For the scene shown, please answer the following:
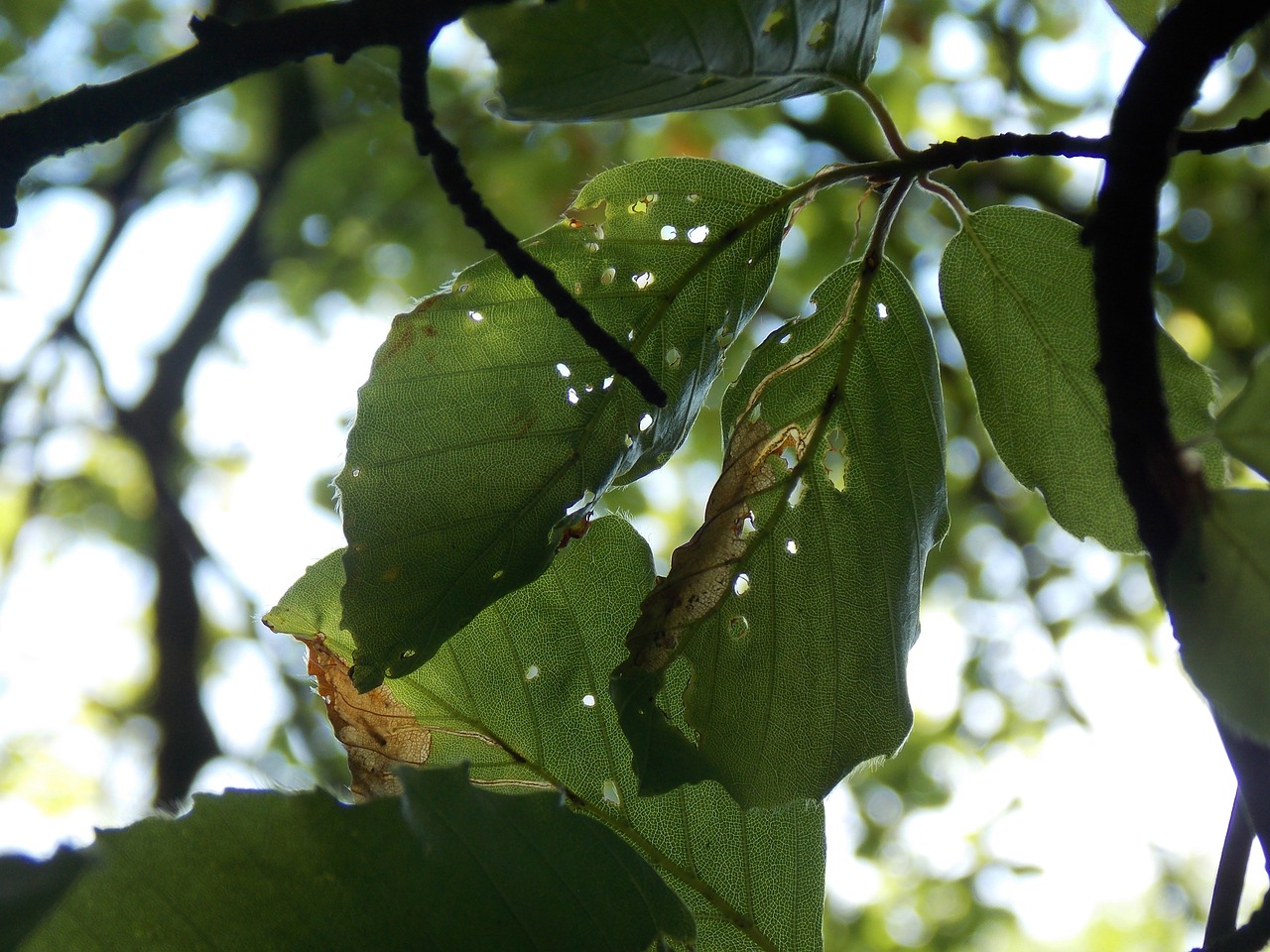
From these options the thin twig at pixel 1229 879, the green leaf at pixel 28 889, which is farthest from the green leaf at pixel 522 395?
the thin twig at pixel 1229 879

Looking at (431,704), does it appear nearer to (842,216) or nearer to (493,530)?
(493,530)

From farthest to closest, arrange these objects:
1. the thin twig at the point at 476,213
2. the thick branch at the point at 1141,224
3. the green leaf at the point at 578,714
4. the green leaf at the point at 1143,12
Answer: the green leaf at the point at 578,714 < the green leaf at the point at 1143,12 < the thin twig at the point at 476,213 < the thick branch at the point at 1141,224

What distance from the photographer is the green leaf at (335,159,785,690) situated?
612 millimetres

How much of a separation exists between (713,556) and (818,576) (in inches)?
2.7

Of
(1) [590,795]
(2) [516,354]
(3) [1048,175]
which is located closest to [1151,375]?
(2) [516,354]

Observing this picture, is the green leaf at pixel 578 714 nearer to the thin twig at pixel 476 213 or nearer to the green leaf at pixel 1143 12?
the thin twig at pixel 476 213

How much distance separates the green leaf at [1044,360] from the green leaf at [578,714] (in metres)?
0.27

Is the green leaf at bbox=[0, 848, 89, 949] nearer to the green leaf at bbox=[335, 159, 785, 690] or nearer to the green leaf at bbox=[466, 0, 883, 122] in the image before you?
the green leaf at bbox=[335, 159, 785, 690]

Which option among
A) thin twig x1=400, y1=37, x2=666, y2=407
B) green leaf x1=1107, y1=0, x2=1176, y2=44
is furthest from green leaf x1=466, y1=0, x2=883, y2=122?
green leaf x1=1107, y1=0, x2=1176, y2=44

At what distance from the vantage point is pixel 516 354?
24.9 inches

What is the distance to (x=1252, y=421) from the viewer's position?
0.42 meters

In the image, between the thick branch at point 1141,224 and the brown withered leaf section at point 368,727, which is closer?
the thick branch at point 1141,224

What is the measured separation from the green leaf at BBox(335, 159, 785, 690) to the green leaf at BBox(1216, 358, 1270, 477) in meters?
0.29

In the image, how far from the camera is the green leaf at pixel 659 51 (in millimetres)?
479
